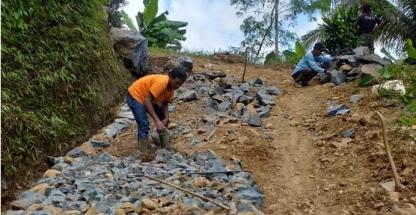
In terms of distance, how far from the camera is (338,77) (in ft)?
30.5

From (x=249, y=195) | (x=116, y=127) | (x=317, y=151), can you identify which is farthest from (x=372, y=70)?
(x=249, y=195)

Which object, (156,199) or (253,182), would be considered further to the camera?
(253,182)

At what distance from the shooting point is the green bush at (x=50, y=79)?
5.35 metres

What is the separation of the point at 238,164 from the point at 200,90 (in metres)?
3.54

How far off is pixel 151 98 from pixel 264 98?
127 inches

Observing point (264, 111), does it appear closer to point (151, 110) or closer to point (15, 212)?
point (151, 110)

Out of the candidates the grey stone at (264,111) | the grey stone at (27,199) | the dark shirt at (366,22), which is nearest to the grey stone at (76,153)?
the grey stone at (27,199)

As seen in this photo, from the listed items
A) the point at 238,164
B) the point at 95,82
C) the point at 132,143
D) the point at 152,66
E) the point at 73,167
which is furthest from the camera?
the point at 152,66

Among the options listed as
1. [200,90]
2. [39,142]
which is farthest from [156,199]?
[200,90]

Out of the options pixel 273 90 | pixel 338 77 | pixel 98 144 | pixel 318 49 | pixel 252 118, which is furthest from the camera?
pixel 318 49

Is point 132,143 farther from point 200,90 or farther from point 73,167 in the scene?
point 200,90

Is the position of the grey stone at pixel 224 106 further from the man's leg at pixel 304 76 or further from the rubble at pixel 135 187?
the rubble at pixel 135 187

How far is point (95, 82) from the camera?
7.14 meters

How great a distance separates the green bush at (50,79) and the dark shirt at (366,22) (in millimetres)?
5725
